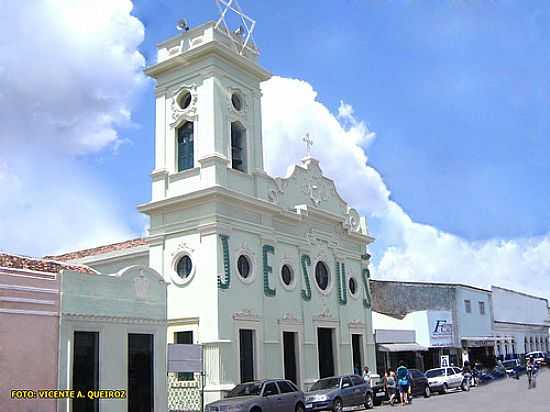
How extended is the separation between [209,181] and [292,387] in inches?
354

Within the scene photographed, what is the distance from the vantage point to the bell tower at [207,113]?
28.6m

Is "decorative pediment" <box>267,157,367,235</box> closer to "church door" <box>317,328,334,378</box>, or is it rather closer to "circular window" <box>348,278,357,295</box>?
"circular window" <box>348,278,357,295</box>

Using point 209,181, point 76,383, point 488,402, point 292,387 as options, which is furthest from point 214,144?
point 488,402

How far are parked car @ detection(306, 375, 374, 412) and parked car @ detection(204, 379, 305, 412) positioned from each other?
2425 millimetres

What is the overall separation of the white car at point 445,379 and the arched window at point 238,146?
14.4 meters

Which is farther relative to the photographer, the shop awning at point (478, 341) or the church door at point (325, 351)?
the shop awning at point (478, 341)

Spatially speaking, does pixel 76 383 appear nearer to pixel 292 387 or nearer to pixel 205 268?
pixel 292 387

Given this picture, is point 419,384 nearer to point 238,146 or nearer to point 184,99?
point 238,146

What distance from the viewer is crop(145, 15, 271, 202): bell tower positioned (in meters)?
28.6

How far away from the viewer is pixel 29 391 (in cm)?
1741

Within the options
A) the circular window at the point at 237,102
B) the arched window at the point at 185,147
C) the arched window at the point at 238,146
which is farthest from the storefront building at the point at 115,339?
the circular window at the point at 237,102

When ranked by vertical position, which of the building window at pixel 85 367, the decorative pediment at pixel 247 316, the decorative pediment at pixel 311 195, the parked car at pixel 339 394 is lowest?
the parked car at pixel 339 394

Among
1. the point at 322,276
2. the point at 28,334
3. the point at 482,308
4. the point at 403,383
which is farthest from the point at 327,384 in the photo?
the point at 482,308

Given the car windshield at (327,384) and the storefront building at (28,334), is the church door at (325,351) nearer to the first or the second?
the car windshield at (327,384)
